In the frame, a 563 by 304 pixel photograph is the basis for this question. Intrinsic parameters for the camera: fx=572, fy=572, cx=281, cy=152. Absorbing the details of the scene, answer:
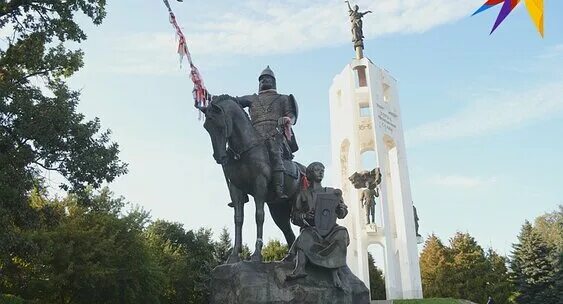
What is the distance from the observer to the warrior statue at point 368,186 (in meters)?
34.4

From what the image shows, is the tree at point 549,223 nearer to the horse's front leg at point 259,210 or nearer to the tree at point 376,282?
the tree at point 376,282

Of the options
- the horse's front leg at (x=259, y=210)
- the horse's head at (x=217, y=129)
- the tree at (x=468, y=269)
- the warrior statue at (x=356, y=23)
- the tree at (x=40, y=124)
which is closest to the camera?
the horse's head at (x=217, y=129)

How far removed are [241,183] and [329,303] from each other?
206 cm

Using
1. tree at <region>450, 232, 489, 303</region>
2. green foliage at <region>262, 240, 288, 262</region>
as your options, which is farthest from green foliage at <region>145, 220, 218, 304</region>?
tree at <region>450, 232, 489, 303</region>

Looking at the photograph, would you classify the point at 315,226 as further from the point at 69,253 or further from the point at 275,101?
the point at 69,253

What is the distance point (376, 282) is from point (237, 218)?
42.0 meters

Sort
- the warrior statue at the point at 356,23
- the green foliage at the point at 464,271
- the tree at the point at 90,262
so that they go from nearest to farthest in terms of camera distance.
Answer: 1. the tree at the point at 90,262
2. the warrior statue at the point at 356,23
3. the green foliage at the point at 464,271

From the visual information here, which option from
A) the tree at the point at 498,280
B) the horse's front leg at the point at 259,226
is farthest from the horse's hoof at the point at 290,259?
the tree at the point at 498,280

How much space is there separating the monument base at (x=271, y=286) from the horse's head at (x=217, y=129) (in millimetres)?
1511

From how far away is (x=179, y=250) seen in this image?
136 feet

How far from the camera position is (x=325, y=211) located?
8266mm

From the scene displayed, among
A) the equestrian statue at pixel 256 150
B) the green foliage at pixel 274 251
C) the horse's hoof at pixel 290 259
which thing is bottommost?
the horse's hoof at pixel 290 259

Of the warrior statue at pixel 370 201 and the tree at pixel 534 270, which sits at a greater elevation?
the warrior statue at pixel 370 201

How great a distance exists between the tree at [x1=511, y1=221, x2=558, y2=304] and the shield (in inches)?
1169
